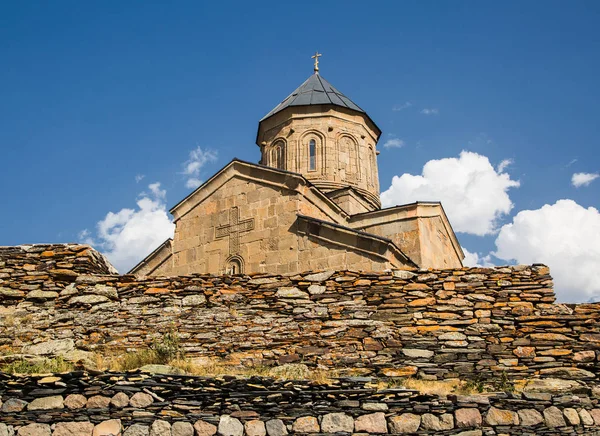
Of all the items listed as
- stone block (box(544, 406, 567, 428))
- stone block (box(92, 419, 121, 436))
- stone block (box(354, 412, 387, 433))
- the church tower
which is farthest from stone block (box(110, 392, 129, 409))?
the church tower

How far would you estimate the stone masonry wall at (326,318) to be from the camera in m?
6.66

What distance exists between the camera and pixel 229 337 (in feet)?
22.9

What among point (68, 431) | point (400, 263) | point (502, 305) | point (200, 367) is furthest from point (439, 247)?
point (68, 431)

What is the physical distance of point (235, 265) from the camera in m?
13.3

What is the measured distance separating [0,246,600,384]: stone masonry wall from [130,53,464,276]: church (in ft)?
16.4

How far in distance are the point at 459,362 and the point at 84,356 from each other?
3718 millimetres

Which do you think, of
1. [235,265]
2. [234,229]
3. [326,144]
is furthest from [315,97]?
[235,265]

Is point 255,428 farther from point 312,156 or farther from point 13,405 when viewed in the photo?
point 312,156

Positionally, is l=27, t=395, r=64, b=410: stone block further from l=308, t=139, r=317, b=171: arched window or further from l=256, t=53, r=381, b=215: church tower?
l=308, t=139, r=317, b=171: arched window

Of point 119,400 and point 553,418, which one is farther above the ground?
point 119,400

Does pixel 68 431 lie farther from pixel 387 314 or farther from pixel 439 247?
pixel 439 247

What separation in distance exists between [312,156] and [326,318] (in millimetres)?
11188

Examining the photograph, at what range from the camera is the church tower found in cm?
1772

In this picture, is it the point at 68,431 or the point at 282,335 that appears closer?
the point at 68,431
